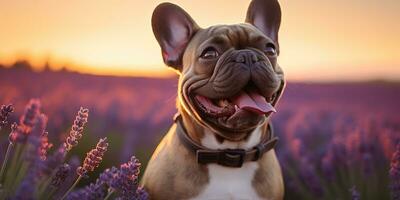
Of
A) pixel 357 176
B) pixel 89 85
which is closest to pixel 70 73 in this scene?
pixel 89 85

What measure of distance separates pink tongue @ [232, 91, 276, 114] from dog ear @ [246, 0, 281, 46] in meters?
0.62

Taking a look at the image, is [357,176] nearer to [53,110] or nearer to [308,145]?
[308,145]

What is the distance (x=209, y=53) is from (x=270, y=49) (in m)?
A: 0.29

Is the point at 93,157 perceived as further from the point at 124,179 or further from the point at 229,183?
the point at 229,183

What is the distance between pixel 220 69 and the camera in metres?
2.71

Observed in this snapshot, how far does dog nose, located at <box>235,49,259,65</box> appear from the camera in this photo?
2682mm

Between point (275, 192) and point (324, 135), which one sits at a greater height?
point (275, 192)

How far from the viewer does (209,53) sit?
283cm

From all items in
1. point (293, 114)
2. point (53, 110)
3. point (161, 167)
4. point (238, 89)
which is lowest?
point (293, 114)

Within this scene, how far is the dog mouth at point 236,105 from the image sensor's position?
2.62 metres

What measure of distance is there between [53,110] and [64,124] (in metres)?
0.16

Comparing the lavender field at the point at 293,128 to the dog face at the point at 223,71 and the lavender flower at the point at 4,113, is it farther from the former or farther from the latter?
the lavender flower at the point at 4,113

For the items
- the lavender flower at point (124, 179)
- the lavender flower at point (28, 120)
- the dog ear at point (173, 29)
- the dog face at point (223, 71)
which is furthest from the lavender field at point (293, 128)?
the lavender flower at point (28, 120)

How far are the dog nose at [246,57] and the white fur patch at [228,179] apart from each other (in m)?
0.41
